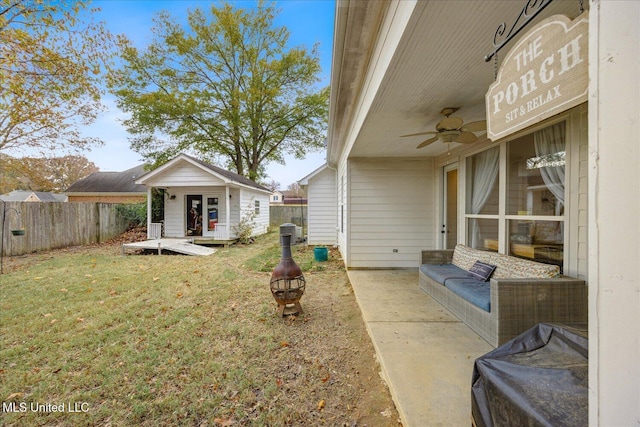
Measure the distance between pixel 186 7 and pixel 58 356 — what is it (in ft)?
60.8

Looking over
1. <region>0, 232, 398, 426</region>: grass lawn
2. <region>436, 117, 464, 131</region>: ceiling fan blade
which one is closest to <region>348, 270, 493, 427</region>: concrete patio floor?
<region>0, 232, 398, 426</region>: grass lawn

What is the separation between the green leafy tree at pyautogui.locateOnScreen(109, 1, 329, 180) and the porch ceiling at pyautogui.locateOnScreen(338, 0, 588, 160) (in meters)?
14.2

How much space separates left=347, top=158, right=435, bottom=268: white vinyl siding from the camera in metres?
6.02

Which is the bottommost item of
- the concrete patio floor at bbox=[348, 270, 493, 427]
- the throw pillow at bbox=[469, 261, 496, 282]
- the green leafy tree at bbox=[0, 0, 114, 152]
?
→ the concrete patio floor at bbox=[348, 270, 493, 427]

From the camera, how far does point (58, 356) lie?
2.92 metres

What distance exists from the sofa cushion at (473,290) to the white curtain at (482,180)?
1.27 meters

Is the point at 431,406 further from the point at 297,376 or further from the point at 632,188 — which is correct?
the point at 632,188

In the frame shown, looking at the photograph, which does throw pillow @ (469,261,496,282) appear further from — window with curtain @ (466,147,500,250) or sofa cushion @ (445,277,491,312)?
window with curtain @ (466,147,500,250)

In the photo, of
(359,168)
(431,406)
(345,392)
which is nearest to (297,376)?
(345,392)

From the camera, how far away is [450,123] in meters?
3.23

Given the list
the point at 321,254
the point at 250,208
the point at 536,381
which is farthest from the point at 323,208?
the point at 536,381

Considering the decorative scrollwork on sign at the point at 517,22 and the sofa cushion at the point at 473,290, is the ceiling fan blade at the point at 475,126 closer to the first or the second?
the decorative scrollwork on sign at the point at 517,22

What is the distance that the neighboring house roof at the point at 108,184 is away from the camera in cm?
2033

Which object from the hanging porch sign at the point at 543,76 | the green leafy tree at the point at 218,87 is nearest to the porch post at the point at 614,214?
the hanging porch sign at the point at 543,76
